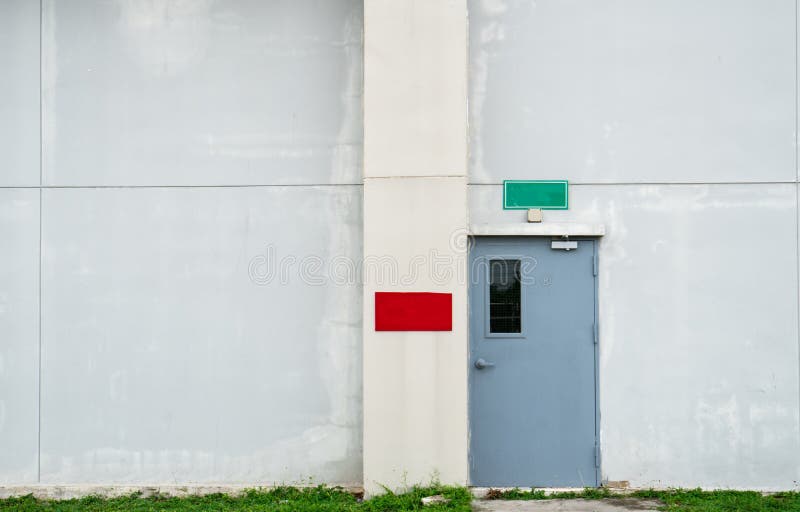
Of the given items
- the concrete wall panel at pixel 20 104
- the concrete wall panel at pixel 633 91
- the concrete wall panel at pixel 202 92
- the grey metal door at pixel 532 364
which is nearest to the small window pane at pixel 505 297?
the grey metal door at pixel 532 364

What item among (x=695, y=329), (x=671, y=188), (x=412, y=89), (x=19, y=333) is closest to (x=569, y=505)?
(x=695, y=329)

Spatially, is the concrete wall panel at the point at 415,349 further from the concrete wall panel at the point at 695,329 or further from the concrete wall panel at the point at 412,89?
the concrete wall panel at the point at 695,329

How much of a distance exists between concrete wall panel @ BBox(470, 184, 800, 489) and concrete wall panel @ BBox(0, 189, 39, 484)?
4.01 meters

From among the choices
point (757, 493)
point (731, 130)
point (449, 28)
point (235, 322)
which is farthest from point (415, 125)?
point (757, 493)

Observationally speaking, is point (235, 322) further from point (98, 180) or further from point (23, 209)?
point (23, 209)

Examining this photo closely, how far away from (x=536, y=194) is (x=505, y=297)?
3.05 feet

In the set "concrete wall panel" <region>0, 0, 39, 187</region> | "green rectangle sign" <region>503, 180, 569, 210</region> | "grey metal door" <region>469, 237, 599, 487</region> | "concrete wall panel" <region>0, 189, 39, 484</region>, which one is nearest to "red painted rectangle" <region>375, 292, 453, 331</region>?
"grey metal door" <region>469, 237, 599, 487</region>

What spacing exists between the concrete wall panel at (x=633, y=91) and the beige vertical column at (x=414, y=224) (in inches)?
20.1

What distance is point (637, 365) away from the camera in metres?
5.60

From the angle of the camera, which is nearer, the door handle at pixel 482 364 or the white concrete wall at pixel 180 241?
the door handle at pixel 482 364

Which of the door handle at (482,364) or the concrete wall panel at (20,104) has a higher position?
the concrete wall panel at (20,104)

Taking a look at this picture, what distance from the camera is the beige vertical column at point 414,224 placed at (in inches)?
204

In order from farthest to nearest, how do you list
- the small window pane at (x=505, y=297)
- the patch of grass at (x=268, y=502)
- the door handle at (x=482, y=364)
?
the small window pane at (x=505, y=297) → the door handle at (x=482, y=364) → the patch of grass at (x=268, y=502)

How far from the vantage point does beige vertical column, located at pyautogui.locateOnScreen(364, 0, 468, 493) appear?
518cm
